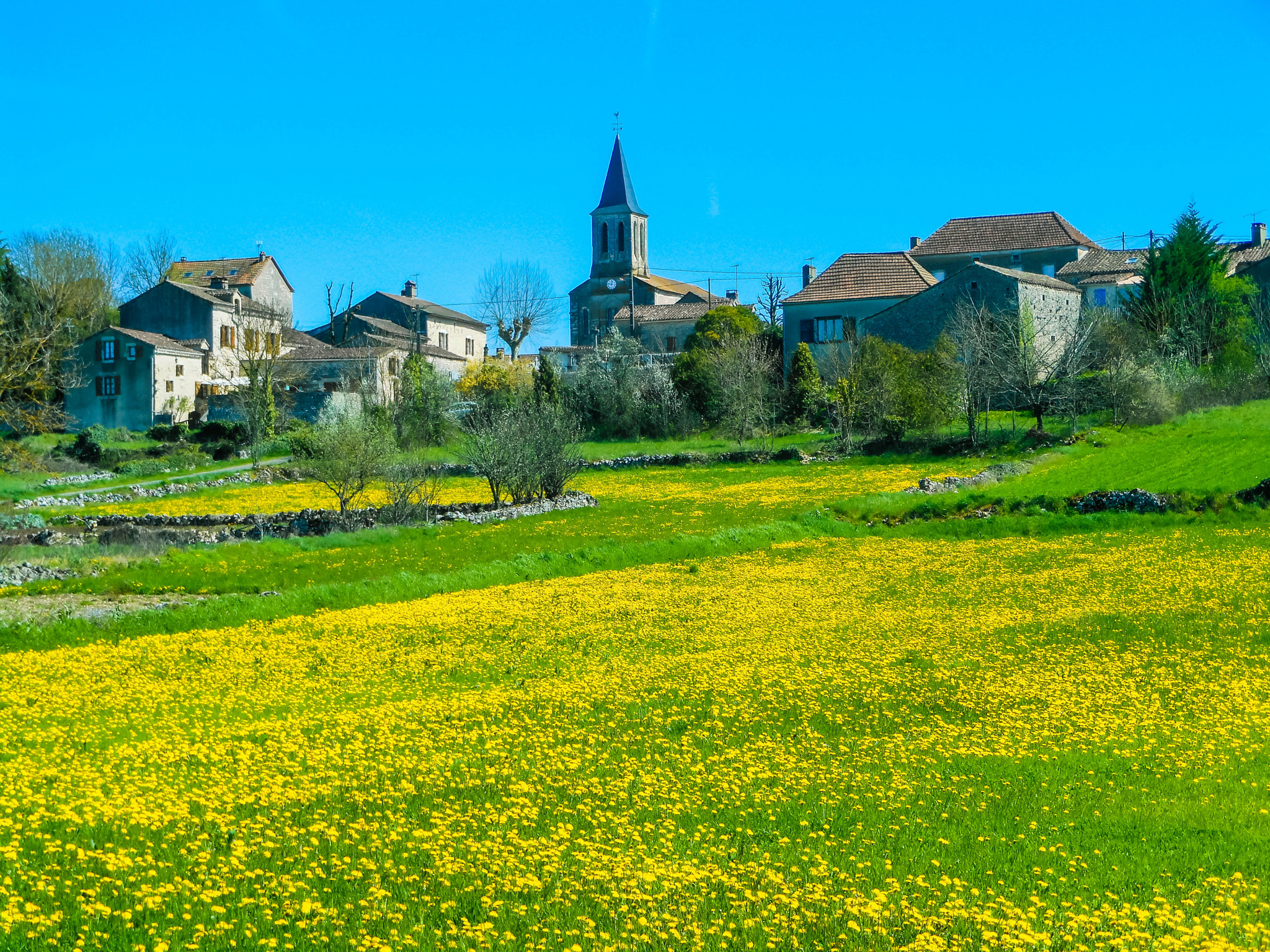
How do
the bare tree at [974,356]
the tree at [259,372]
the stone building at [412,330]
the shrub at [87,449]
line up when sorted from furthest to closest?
1. the stone building at [412,330]
2. the tree at [259,372]
3. the shrub at [87,449]
4. the bare tree at [974,356]

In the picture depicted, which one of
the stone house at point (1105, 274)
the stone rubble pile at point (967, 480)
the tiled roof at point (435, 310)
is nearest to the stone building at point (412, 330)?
the tiled roof at point (435, 310)

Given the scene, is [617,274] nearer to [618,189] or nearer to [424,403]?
[618,189]

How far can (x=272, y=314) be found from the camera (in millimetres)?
91938

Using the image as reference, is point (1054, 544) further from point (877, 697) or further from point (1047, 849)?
point (1047, 849)

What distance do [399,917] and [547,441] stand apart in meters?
35.5

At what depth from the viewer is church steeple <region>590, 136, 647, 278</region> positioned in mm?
146750

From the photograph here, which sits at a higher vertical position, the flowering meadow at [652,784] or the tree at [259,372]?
the tree at [259,372]

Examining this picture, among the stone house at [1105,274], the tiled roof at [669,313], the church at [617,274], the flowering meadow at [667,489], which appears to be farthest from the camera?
the church at [617,274]

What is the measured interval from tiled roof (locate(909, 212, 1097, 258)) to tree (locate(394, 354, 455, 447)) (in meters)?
43.0

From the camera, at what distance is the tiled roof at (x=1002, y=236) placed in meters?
93.1

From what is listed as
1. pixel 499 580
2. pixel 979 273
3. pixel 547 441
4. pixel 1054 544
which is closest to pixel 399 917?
pixel 499 580

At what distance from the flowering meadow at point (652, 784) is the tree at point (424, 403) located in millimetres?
52511

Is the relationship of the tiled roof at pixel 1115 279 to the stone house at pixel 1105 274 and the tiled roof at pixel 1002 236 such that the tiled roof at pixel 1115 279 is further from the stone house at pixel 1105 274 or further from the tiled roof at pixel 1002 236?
the tiled roof at pixel 1002 236

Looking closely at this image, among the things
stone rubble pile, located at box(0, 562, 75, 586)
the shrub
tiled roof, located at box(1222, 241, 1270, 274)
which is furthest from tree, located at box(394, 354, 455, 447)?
tiled roof, located at box(1222, 241, 1270, 274)
